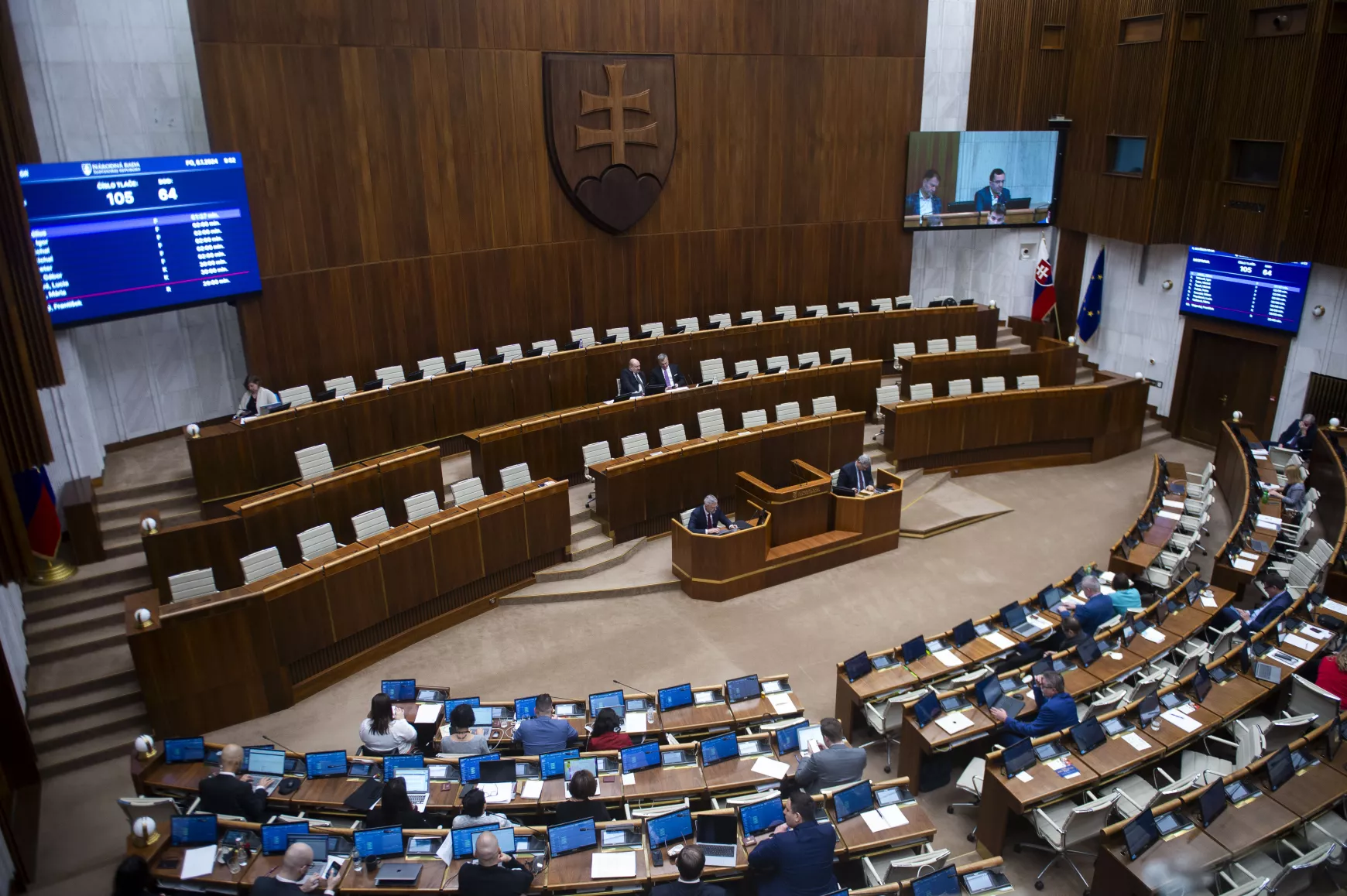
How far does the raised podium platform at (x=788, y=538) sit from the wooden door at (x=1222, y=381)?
6.21m

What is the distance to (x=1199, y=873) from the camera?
5.30 m

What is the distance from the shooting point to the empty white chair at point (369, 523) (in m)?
8.86

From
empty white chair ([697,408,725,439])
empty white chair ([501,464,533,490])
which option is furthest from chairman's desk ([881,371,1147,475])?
empty white chair ([501,464,533,490])

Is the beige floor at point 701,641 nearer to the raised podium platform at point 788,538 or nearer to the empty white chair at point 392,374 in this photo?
the raised podium platform at point 788,538

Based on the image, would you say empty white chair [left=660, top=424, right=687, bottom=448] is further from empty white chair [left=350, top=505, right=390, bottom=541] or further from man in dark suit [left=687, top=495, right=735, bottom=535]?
empty white chair [left=350, top=505, right=390, bottom=541]

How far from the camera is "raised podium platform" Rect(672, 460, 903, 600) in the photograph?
31.3 feet

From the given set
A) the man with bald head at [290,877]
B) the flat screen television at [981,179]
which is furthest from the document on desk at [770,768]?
the flat screen television at [981,179]

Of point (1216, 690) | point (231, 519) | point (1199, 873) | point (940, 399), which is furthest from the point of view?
point (940, 399)

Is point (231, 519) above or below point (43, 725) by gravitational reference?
above

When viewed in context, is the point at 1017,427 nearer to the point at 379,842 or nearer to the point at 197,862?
the point at 379,842

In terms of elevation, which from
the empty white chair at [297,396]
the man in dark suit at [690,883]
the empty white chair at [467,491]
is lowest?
the man in dark suit at [690,883]

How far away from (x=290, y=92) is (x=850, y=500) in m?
7.75

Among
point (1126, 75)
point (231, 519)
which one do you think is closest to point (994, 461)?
point (1126, 75)

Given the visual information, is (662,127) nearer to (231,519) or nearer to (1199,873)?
(231,519)
